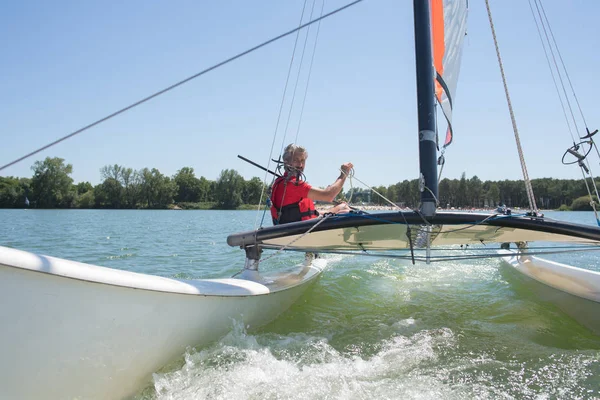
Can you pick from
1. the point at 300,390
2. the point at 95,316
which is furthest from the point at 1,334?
the point at 300,390

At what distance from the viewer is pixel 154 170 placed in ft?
238

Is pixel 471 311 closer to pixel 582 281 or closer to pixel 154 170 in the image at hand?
pixel 582 281

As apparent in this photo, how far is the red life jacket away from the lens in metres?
4.04

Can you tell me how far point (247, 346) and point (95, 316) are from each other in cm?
125

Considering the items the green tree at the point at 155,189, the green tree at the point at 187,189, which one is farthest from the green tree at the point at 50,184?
the green tree at the point at 187,189

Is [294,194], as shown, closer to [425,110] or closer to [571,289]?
[425,110]

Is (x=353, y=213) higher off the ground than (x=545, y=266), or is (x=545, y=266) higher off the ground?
(x=353, y=213)

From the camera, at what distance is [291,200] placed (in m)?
4.11

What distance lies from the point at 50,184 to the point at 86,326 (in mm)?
66194

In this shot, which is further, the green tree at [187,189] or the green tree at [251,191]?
the green tree at [187,189]

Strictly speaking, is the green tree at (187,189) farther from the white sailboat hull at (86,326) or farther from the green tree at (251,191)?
the white sailboat hull at (86,326)

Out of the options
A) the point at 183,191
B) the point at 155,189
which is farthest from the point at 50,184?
the point at 183,191

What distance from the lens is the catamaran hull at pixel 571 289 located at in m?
3.48

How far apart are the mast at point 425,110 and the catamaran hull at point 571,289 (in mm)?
761
